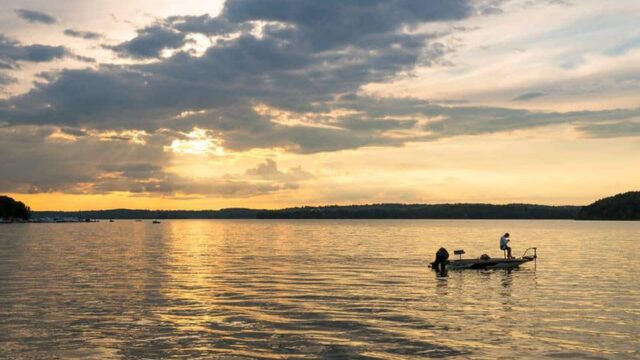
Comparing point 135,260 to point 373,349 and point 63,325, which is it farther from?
point 373,349

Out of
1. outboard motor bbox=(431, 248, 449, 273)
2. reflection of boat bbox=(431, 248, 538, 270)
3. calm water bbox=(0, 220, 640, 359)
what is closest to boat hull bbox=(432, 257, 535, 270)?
reflection of boat bbox=(431, 248, 538, 270)

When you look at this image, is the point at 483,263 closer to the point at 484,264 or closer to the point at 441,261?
the point at 484,264

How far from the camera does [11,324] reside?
92.8 ft

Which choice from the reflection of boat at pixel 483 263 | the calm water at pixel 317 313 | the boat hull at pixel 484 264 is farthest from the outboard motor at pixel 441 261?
the calm water at pixel 317 313

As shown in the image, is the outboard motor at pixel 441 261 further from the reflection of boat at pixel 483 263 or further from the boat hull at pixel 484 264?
the boat hull at pixel 484 264

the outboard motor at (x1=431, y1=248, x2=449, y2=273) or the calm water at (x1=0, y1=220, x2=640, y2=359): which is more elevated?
the outboard motor at (x1=431, y1=248, x2=449, y2=273)

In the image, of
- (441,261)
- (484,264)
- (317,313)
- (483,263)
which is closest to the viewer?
(317,313)

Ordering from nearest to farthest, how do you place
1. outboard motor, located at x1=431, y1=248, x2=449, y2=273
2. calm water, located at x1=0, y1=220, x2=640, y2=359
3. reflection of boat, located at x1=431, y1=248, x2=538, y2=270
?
calm water, located at x1=0, y1=220, x2=640, y2=359 < outboard motor, located at x1=431, y1=248, x2=449, y2=273 < reflection of boat, located at x1=431, y1=248, x2=538, y2=270

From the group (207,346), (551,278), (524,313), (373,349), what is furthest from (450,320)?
(551,278)

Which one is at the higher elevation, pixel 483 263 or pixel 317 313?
pixel 483 263

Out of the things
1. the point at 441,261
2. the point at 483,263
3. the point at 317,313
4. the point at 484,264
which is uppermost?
the point at 441,261

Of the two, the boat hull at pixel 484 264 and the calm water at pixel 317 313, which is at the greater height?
the boat hull at pixel 484 264

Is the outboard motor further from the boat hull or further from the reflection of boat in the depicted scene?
the boat hull

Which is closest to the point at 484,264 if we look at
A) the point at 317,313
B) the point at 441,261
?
the point at 441,261
